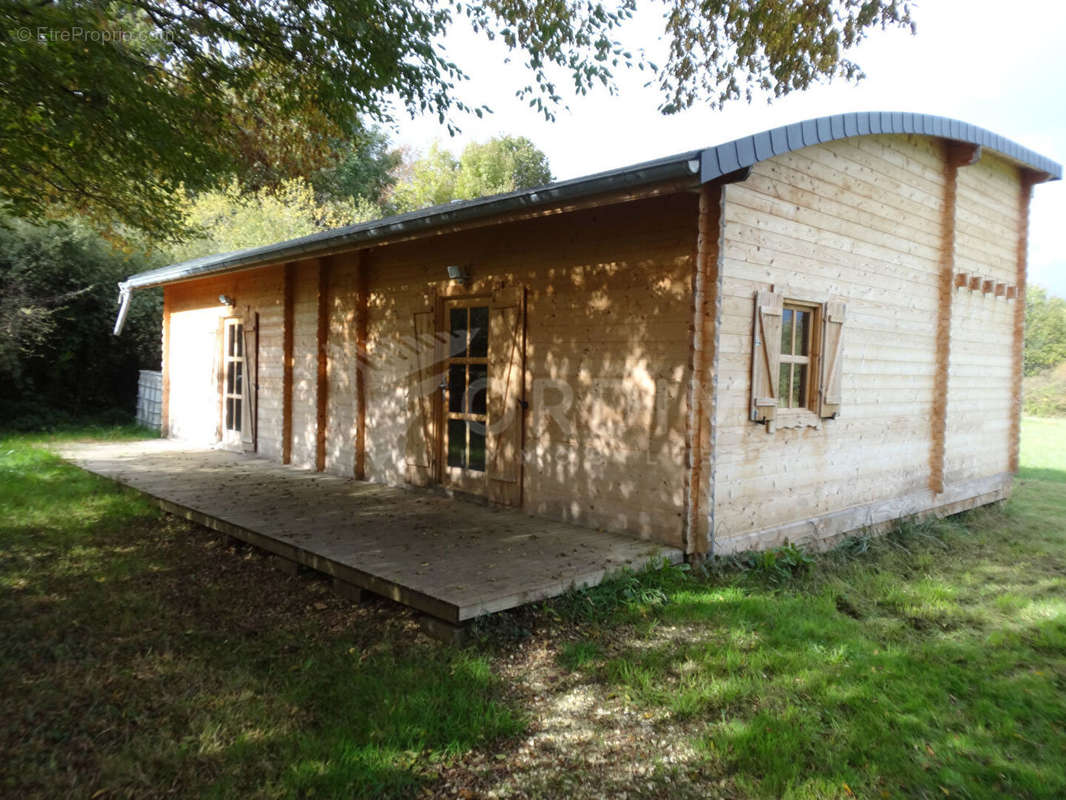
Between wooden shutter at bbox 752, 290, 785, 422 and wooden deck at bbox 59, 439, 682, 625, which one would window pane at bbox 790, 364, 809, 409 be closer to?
wooden shutter at bbox 752, 290, 785, 422

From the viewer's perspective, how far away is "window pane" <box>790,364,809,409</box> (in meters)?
6.02

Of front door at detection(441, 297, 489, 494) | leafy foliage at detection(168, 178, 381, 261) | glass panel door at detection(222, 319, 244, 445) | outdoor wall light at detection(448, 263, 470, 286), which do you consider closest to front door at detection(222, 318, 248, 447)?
glass panel door at detection(222, 319, 244, 445)

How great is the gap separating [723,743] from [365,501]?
471 centimetres

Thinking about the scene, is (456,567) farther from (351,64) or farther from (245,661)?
(351,64)

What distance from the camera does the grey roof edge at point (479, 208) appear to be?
439 centimetres

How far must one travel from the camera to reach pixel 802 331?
606cm

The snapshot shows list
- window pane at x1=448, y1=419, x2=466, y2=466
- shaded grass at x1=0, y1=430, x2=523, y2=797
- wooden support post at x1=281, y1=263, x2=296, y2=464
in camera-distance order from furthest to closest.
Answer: wooden support post at x1=281, y1=263, x2=296, y2=464, window pane at x1=448, y1=419, x2=466, y2=466, shaded grass at x1=0, y1=430, x2=523, y2=797

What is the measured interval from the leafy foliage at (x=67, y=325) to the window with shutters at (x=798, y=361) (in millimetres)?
12860

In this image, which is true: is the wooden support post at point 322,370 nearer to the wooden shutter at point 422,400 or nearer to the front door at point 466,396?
the wooden shutter at point 422,400

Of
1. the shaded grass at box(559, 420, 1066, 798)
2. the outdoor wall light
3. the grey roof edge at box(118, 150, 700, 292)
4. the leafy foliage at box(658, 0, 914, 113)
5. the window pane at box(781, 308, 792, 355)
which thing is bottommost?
the shaded grass at box(559, 420, 1066, 798)

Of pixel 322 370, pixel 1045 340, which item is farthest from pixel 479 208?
pixel 1045 340

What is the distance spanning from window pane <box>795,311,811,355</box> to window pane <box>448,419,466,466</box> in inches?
128

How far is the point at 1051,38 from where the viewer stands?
51.5m

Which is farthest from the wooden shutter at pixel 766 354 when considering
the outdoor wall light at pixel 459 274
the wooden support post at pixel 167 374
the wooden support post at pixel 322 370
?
the wooden support post at pixel 167 374
